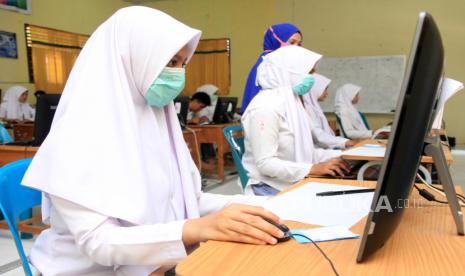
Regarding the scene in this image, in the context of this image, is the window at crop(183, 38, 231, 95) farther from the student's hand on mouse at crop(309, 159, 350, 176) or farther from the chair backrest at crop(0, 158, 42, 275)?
the chair backrest at crop(0, 158, 42, 275)

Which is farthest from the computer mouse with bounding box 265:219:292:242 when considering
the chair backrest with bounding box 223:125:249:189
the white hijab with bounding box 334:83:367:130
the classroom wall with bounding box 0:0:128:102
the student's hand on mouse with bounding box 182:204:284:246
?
the classroom wall with bounding box 0:0:128:102

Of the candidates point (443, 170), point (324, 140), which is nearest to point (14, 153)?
point (324, 140)

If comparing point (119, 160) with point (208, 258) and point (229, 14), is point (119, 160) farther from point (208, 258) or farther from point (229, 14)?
point (229, 14)

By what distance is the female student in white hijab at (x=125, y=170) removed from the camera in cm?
79

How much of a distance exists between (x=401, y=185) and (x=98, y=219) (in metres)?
0.60

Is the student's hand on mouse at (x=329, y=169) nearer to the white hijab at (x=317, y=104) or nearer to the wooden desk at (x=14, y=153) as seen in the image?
the white hijab at (x=317, y=104)

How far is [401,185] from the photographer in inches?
23.6

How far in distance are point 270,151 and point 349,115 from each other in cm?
346

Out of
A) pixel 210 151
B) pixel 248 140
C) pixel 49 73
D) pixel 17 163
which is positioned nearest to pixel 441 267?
pixel 17 163

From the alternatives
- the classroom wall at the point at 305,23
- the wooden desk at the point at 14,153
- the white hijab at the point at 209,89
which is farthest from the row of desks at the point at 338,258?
the white hijab at the point at 209,89

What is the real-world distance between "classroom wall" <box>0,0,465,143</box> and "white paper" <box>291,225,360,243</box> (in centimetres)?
602

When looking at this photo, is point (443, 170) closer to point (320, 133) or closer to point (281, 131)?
point (281, 131)

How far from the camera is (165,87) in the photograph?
A: 108 centimetres

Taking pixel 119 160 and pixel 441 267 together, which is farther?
pixel 119 160
